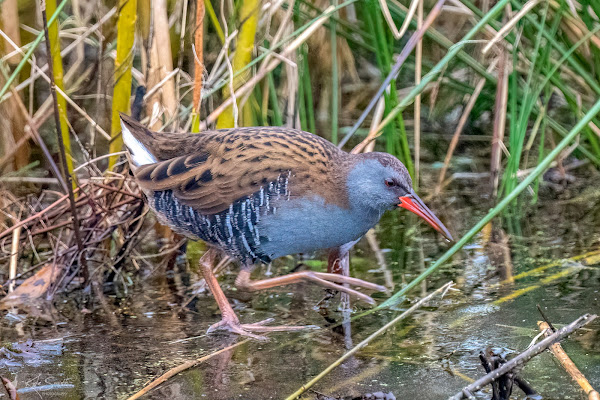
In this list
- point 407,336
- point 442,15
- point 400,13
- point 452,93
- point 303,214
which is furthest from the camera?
point 442,15

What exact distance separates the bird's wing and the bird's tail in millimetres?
64

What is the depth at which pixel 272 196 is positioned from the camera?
115 inches

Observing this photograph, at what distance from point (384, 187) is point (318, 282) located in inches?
16.4

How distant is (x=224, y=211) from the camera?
118 inches

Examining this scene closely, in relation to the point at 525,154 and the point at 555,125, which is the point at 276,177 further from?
the point at 525,154

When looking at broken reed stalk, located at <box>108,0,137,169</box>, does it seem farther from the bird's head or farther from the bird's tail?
the bird's head

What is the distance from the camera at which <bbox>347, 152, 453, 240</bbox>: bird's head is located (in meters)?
2.86

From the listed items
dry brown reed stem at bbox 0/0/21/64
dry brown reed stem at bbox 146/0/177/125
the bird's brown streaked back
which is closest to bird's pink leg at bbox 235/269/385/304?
the bird's brown streaked back

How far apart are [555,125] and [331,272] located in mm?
1498

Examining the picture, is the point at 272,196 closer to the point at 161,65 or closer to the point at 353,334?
the point at 353,334

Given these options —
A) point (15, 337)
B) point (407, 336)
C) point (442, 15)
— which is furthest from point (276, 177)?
point (442, 15)

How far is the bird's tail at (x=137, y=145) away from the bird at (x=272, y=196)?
0.07 metres

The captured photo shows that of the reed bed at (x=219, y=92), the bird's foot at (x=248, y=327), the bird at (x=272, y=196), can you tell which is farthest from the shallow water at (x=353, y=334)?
the reed bed at (x=219, y=92)

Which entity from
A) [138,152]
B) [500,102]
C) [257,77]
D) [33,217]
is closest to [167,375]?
[138,152]
